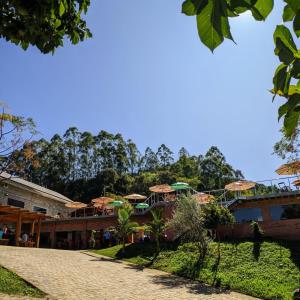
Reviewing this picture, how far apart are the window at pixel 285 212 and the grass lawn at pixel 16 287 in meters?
17.8

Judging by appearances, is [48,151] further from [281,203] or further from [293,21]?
[293,21]

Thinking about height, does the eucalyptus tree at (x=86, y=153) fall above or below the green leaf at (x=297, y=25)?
above

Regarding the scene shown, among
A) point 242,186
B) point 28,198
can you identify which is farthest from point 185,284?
point 28,198

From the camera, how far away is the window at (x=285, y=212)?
80.0ft

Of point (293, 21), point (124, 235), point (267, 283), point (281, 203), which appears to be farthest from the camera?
point (281, 203)

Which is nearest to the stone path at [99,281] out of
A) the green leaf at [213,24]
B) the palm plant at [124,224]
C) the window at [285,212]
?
the palm plant at [124,224]

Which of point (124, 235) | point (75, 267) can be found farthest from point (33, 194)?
point (75, 267)

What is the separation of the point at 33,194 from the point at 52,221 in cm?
317

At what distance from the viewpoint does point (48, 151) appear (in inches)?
Answer: 2581

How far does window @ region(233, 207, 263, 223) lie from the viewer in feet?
85.4

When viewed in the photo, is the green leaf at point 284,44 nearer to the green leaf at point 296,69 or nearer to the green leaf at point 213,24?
the green leaf at point 296,69

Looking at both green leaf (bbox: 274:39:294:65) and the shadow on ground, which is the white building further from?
green leaf (bbox: 274:39:294:65)

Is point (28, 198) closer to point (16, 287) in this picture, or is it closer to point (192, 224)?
point (192, 224)

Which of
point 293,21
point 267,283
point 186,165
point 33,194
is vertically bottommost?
point 267,283
